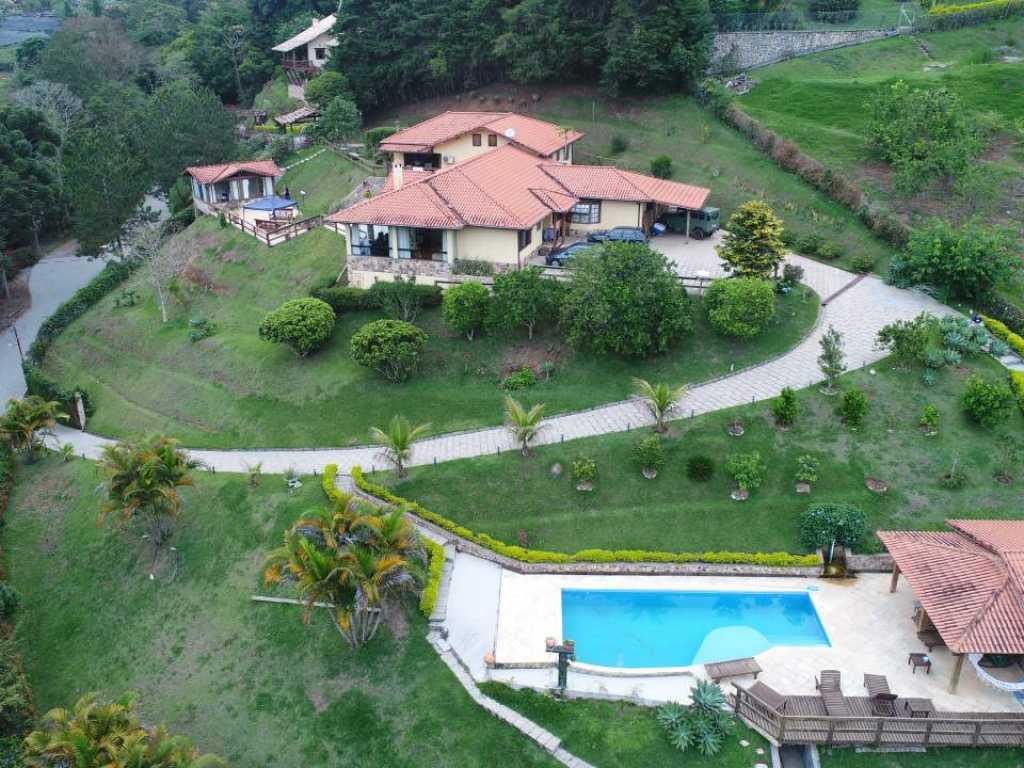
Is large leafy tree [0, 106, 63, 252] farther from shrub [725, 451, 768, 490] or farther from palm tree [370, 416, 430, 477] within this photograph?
shrub [725, 451, 768, 490]

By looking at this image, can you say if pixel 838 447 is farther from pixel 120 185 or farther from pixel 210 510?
pixel 120 185

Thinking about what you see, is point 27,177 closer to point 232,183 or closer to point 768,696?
point 232,183

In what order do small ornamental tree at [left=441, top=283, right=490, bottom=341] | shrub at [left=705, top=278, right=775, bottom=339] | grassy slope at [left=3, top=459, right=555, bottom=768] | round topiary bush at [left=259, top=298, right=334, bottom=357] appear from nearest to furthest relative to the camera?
grassy slope at [left=3, top=459, right=555, bottom=768] → shrub at [left=705, top=278, right=775, bottom=339] → small ornamental tree at [left=441, top=283, right=490, bottom=341] → round topiary bush at [left=259, top=298, right=334, bottom=357]

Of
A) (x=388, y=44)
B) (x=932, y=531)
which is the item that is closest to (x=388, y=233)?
(x=932, y=531)

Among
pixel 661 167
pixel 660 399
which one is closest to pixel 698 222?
pixel 661 167

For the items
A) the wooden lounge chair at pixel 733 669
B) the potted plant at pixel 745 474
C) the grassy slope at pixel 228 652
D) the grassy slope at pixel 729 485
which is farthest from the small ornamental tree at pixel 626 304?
the wooden lounge chair at pixel 733 669

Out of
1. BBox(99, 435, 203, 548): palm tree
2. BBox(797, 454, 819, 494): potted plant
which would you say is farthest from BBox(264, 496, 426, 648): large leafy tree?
BBox(797, 454, 819, 494): potted plant
